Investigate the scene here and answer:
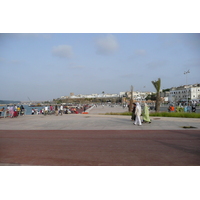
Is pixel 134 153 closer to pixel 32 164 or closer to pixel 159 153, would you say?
pixel 159 153

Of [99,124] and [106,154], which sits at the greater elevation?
[99,124]

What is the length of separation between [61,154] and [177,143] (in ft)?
13.6

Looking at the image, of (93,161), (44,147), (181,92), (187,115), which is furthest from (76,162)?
(181,92)

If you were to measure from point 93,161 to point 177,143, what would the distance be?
3.63m

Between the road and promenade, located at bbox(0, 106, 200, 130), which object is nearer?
the road

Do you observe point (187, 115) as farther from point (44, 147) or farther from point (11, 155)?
point (11, 155)

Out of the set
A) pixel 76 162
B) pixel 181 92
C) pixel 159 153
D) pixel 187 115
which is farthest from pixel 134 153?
pixel 181 92

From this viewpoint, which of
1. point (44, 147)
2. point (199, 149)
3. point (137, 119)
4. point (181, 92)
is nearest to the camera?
point (199, 149)

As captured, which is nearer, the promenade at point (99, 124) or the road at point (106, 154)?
the road at point (106, 154)

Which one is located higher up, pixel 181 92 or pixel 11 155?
pixel 181 92

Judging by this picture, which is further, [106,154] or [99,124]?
[99,124]

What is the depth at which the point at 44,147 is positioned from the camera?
7.63 m

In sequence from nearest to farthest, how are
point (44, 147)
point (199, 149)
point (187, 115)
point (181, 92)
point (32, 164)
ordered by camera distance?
1. point (32, 164)
2. point (199, 149)
3. point (44, 147)
4. point (187, 115)
5. point (181, 92)

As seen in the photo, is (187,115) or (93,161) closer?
(93,161)
